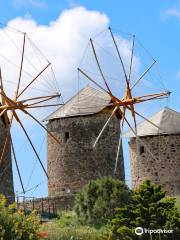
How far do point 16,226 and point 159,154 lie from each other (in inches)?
774

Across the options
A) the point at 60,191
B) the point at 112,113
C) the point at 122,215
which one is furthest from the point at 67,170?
the point at 122,215

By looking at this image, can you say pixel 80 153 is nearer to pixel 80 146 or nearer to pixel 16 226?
pixel 80 146

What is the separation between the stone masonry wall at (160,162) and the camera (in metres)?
39.4

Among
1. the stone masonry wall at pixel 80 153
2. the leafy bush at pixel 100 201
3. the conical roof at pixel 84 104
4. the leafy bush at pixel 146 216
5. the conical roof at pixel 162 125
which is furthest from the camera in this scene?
the conical roof at pixel 162 125

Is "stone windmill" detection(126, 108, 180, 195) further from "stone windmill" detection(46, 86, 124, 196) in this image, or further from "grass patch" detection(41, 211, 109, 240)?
"grass patch" detection(41, 211, 109, 240)

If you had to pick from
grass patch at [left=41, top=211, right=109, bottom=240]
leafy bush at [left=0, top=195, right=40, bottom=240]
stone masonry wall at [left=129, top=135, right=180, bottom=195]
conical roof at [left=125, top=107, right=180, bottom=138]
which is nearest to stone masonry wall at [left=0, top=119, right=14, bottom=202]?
grass patch at [left=41, top=211, right=109, bottom=240]

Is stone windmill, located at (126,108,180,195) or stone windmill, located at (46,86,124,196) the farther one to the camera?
stone windmill, located at (126,108,180,195)

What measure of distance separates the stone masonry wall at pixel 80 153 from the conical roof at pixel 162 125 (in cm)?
201

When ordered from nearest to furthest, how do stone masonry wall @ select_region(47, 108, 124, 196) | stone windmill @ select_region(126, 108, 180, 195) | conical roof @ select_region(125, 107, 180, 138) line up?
stone masonry wall @ select_region(47, 108, 124, 196) < stone windmill @ select_region(126, 108, 180, 195) < conical roof @ select_region(125, 107, 180, 138)

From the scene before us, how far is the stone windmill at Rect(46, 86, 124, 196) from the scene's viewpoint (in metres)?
38.5

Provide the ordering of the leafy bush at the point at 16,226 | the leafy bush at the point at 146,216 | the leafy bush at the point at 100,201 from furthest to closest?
the leafy bush at the point at 100,201 → the leafy bush at the point at 146,216 → the leafy bush at the point at 16,226

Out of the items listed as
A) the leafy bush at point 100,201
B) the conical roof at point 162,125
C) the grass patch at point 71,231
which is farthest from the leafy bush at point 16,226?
the conical roof at point 162,125

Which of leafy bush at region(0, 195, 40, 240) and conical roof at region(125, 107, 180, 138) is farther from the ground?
conical roof at region(125, 107, 180, 138)

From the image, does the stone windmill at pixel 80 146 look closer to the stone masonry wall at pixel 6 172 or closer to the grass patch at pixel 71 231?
the stone masonry wall at pixel 6 172
